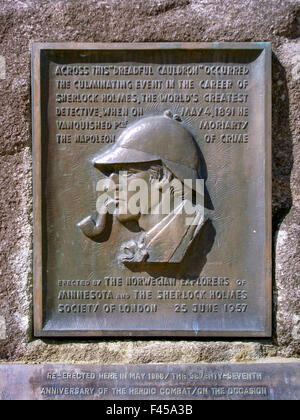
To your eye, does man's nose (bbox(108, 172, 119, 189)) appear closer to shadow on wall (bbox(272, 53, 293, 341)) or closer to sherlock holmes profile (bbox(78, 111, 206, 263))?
sherlock holmes profile (bbox(78, 111, 206, 263))

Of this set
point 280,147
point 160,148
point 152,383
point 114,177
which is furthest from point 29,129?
point 152,383

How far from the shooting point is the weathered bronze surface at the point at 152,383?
2857mm

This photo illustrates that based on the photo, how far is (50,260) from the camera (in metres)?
2.96

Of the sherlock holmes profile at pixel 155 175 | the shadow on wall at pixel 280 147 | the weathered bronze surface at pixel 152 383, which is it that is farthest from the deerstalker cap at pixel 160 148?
the weathered bronze surface at pixel 152 383

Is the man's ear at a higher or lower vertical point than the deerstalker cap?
lower

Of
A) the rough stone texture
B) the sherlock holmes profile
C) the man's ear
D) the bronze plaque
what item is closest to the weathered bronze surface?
the rough stone texture

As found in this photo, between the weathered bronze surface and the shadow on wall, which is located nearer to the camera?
the weathered bronze surface

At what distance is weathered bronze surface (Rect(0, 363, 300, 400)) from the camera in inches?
112

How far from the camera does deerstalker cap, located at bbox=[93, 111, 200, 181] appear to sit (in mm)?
2881

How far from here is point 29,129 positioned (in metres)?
2.99

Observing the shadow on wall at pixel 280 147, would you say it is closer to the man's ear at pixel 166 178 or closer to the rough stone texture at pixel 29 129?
the rough stone texture at pixel 29 129

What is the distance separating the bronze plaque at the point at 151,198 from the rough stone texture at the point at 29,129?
0.08 meters

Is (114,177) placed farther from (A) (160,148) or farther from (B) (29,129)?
(B) (29,129)
